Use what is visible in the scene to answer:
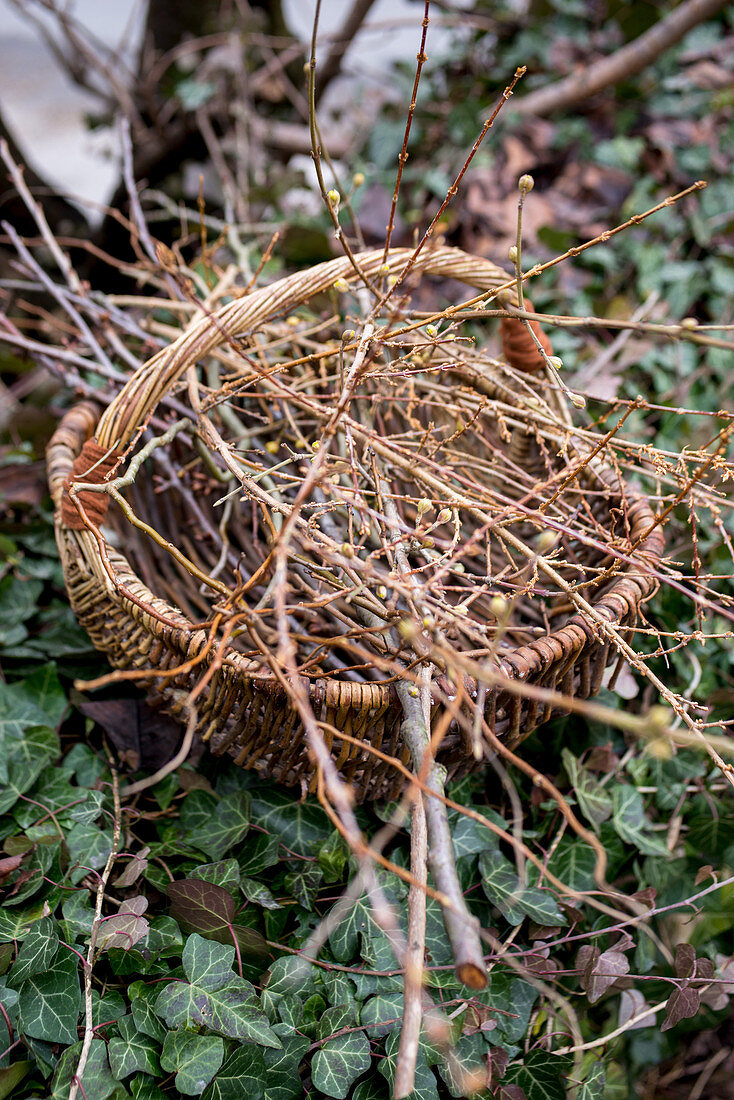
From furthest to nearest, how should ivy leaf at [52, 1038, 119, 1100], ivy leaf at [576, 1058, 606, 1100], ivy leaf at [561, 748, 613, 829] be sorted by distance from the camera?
ivy leaf at [561, 748, 613, 829] → ivy leaf at [576, 1058, 606, 1100] → ivy leaf at [52, 1038, 119, 1100]

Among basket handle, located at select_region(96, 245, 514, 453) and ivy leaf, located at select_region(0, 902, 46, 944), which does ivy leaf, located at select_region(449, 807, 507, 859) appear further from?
basket handle, located at select_region(96, 245, 514, 453)

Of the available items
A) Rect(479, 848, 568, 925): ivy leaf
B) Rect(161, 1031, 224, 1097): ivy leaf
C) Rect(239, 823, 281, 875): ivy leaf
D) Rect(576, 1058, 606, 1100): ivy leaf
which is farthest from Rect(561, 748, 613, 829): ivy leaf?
Rect(161, 1031, 224, 1097): ivy leaf

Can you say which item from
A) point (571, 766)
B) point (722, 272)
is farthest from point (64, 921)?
point (722, 272)

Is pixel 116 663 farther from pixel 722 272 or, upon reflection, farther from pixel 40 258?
pixel 722 272

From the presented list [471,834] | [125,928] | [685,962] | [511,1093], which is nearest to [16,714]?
[125,928]

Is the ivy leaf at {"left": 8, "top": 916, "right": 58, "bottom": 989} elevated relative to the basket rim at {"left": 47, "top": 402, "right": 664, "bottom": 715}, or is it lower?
lower
